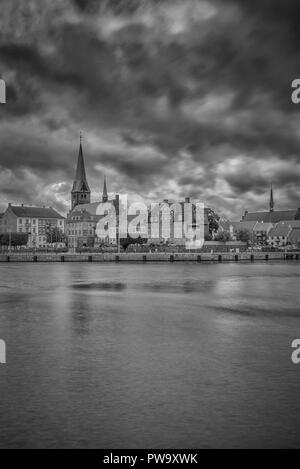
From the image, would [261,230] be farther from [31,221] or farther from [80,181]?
[31,221]

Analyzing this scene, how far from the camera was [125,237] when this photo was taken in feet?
403

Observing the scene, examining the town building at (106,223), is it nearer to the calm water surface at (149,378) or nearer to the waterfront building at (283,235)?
the waterfront building at (283,235)

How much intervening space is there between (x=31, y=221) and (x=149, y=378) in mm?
141313

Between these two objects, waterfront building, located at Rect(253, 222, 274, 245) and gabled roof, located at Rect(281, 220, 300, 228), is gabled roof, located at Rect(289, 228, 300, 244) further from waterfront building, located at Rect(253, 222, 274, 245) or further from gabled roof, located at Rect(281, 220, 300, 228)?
gabled roof, located at Rect(281, 220, 300, 228)

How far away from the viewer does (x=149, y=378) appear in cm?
1170

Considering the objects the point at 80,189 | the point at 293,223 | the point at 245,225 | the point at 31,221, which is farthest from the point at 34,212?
the point at 293,223

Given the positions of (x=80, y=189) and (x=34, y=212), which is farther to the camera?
(x=80, y=189)

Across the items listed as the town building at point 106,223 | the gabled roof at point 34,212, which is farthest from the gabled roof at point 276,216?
the gabled roof at point 34,212

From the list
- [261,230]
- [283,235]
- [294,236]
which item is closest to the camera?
[294,236]

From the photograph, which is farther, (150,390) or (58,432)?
(150,390)
